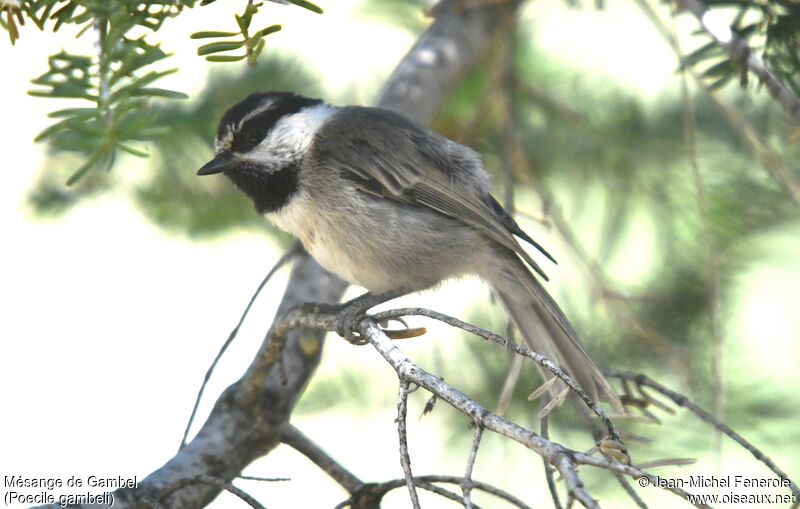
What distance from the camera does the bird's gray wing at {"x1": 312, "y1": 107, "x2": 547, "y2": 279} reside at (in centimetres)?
301

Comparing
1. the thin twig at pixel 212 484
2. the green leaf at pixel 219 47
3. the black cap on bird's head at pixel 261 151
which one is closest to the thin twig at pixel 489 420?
the thin twig at pixel 212 484

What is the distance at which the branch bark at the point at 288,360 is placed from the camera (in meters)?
2.14

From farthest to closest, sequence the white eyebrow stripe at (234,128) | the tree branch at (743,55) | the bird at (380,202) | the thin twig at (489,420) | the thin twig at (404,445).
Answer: the white eyebrow stripe at (234,128)
the bird at (380,202)
the tree branch at (743,55)
the thin twig at (404,445)
the thin twig at (489,420)

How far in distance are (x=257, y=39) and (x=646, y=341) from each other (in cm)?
181

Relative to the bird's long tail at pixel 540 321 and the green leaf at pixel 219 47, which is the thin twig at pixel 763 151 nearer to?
the bird's long tail at pixel 540 321

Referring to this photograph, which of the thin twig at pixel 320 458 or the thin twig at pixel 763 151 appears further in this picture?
the thin twig at pixel 763 151

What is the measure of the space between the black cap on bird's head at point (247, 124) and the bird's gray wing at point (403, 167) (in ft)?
→ 0.57

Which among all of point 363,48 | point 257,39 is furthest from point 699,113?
point 257,39

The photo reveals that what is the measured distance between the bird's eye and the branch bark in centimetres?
45

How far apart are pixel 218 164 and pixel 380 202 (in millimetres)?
574

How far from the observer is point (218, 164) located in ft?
9.84

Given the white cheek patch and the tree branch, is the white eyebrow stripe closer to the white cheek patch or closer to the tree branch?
the white cheek patch

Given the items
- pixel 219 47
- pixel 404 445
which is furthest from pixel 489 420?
pixel 219 47

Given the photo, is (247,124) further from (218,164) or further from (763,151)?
(763,151)
